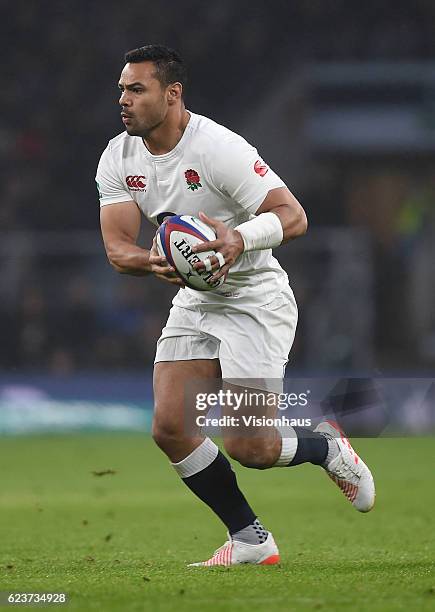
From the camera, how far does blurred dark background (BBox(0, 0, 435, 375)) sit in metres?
17.6

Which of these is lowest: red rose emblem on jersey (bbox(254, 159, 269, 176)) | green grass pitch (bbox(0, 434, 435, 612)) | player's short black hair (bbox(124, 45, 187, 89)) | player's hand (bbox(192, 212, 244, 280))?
green grass pitch (bbox(0, 434, 435, 612))

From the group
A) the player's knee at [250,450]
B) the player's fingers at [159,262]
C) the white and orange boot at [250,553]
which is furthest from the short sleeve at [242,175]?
the white and orange boot at [250,553]

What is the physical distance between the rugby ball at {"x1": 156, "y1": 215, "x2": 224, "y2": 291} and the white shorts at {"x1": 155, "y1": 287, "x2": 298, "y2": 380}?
1.39ft

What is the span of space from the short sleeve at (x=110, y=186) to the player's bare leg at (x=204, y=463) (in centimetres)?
78

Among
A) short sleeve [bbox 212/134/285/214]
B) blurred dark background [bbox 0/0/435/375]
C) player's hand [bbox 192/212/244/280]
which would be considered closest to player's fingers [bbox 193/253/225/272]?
player's hand [bbox 192/212/244/280]

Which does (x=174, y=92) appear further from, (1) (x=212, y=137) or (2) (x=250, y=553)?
(2) (x=250, y=553)

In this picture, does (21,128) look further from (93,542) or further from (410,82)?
(93,542)

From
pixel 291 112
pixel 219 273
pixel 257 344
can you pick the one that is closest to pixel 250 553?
pixel 257 344

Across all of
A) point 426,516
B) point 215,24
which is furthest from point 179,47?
point 426,516

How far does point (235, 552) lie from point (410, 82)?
15358 millimetres

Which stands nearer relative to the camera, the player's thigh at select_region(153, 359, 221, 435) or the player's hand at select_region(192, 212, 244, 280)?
the player's hand at select_region(192, 212, 244, 280)

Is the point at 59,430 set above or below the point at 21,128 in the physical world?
below

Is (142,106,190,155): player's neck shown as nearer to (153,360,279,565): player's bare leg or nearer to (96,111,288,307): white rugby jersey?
(96,111,288,307): white rugby jersey

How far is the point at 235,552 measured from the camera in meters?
5.56
